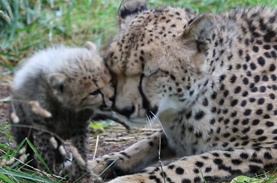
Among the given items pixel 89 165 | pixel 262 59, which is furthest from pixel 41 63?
pixel 262 59

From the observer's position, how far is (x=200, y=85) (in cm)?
450

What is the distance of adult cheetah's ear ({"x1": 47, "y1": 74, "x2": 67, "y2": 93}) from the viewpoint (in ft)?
15.0

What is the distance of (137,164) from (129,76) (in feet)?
3.03

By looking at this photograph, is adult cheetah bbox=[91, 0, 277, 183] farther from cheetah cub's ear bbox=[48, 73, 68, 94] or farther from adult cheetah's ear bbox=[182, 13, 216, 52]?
cheetah cub's ear bbox=[48, 73, 68, 94]

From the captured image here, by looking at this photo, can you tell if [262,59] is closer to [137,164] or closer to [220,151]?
[220,151]

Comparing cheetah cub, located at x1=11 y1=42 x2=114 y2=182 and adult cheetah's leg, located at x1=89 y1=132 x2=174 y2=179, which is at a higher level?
cheetah cub, located at x1=11 y1=42 x2=114 y2=182

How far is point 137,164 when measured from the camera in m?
5.05

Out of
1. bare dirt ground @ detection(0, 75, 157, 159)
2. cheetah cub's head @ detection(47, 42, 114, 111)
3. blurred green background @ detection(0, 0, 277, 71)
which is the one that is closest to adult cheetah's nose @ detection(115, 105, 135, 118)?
cheetah cub's head @ detection(47, 42, 114, 111)

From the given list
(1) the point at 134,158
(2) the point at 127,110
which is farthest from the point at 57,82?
(1) the point at 134,158

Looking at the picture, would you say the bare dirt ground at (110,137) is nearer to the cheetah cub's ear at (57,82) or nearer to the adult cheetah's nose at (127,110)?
the cheetah cub's ear at (57,82)

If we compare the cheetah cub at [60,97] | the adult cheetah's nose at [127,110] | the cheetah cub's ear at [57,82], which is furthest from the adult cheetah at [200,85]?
the cheetah cub's ear at [57,82]

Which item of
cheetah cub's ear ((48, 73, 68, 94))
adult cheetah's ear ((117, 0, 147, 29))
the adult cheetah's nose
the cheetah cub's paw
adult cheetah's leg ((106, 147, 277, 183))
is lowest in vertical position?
the cheetah cub's paw

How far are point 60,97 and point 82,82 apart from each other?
20 cm

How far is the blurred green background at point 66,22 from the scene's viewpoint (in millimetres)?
7492
